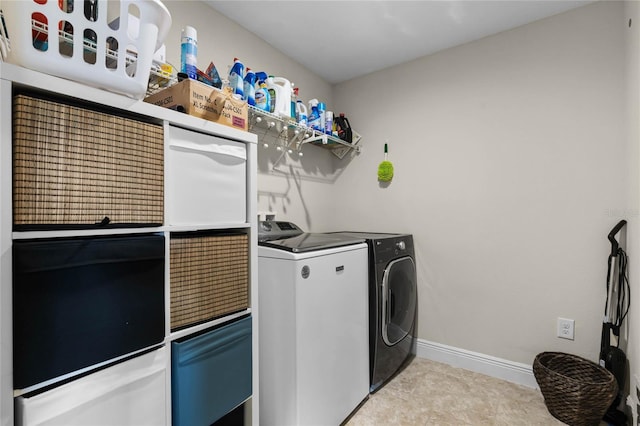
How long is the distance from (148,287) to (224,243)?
1.04ft

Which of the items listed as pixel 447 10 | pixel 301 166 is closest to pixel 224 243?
pixel 301 166

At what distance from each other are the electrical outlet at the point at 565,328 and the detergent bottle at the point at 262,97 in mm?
2302

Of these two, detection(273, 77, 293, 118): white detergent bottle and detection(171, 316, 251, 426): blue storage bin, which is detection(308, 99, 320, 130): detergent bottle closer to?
detection(273, 77, 293, 118): white detergent bottle

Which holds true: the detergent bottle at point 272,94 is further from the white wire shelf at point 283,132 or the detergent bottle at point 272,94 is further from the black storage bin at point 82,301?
the black storage bin at point 82,301

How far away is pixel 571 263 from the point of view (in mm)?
1900

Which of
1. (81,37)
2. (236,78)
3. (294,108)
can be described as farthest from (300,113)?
(81,37)

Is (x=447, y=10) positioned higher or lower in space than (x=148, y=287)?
higher

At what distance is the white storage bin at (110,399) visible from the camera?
732mm

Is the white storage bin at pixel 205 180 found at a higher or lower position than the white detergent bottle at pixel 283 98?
lower

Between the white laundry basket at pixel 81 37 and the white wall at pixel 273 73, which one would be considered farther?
the white wall at pixel 273 73

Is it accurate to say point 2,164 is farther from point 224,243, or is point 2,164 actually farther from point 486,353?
point 486,353

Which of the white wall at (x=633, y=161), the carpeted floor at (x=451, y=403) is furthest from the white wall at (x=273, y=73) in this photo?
the white wall at (x=633, y=161)

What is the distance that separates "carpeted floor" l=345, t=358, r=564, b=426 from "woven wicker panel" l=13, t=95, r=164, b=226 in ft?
5.27

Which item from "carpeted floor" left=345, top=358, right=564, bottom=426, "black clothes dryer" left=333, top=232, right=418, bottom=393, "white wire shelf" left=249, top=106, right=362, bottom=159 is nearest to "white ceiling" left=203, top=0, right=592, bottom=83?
"white wire shelf" left=249, top=106, right=362, bottom=159
